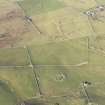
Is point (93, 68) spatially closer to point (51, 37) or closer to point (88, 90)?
point (88, 90)

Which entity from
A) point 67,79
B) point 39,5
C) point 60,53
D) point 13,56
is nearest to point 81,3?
point 39,5

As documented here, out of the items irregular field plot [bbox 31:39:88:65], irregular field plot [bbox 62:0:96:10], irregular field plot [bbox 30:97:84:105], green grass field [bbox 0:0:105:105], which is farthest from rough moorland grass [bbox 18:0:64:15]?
irregular field plot [bbox 30:97:84:105]

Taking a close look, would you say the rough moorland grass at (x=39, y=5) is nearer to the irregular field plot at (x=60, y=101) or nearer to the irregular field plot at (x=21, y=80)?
the irregular field plot at (x=21, y=80)

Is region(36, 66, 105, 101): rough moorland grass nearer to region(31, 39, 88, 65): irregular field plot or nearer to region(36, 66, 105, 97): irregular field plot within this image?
region(36, 66, 105, 97): irregular field plot

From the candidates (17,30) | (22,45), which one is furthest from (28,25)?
(22,45)

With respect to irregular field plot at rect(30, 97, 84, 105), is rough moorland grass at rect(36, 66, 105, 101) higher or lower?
lower

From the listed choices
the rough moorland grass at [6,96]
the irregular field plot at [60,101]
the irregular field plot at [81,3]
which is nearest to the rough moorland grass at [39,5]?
the irregular field plot at [81,3]
